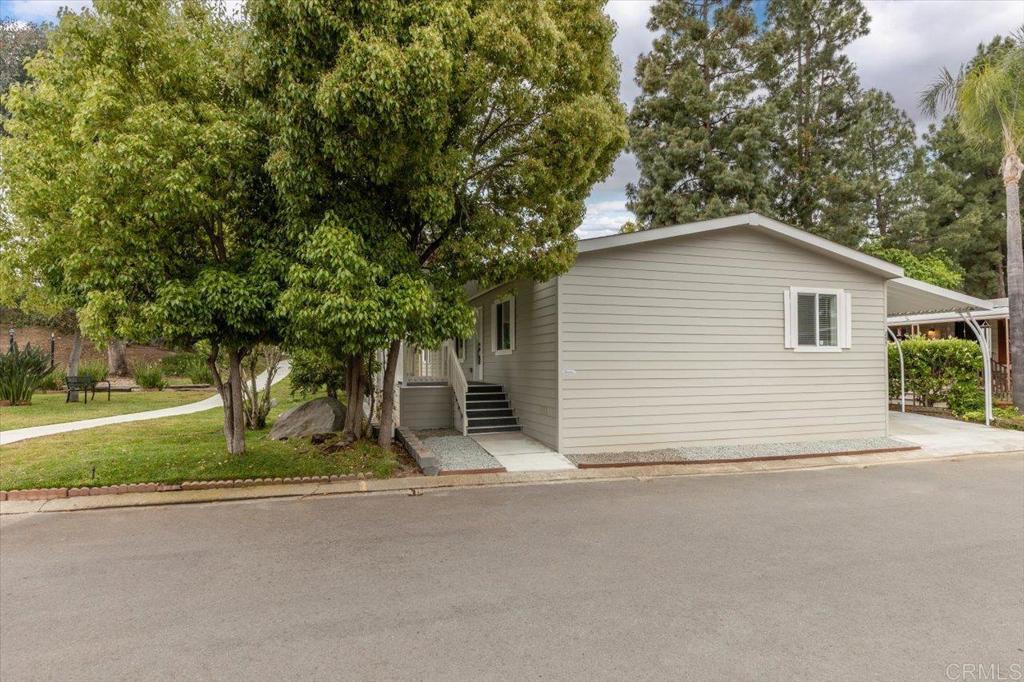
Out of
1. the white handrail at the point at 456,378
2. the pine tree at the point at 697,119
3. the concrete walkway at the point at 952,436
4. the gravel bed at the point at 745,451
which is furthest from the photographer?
the pine tree at the point at 697,119

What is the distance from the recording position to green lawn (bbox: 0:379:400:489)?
6.96 m

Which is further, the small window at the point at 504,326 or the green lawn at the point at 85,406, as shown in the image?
the green lawn at the point at 85,406

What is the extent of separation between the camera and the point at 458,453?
8.98 metres

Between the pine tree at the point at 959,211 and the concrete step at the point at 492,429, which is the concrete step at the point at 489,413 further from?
the pine tree at the point at 959,211

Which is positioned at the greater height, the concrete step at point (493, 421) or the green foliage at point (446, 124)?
the green foliage at point (446, 124)

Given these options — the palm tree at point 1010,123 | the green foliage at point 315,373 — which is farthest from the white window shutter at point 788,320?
the green foliage at point 315,373

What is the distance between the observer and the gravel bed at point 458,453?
26.6 ft

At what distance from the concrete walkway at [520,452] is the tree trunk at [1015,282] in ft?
36.8

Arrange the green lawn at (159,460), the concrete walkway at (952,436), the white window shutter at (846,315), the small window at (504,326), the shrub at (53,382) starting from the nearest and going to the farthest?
the green lawn at (159,460), the concrete walkway at (952,436), the white window shutter at (846,315), the small window at (504,326), the shrub at (53,382)

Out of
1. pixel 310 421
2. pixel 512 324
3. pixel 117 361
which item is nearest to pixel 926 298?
pixel 512 324

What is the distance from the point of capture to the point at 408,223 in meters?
7.76

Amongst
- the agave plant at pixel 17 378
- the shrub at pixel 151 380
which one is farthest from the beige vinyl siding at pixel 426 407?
the shrub at pixel 151 380

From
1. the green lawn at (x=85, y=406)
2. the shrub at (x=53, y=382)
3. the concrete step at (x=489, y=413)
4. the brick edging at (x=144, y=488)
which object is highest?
the shrub at (x=53, y=382)

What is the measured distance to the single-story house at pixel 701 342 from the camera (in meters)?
9.10
